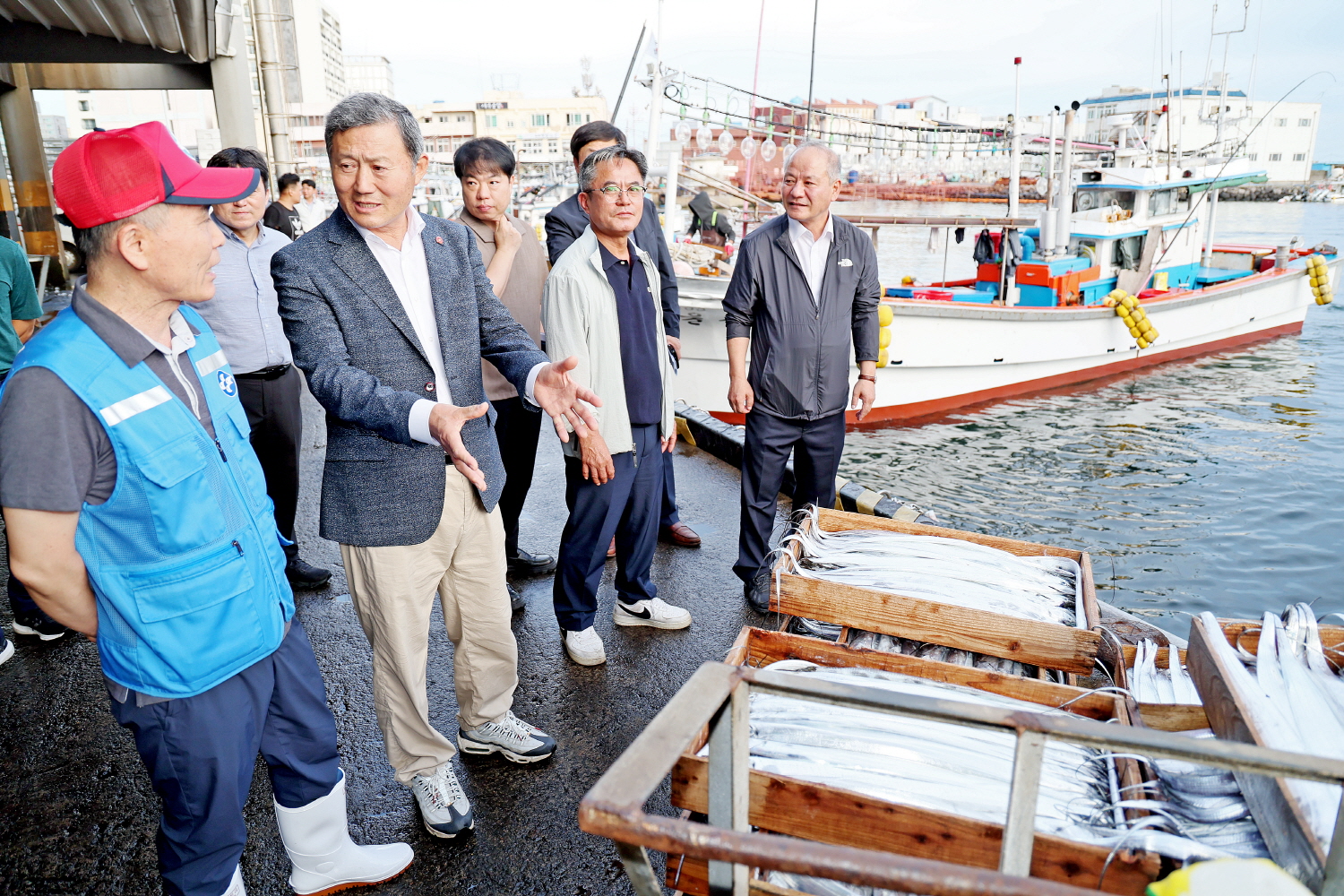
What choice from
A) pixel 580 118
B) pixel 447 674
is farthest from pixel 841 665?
pixel 580 118

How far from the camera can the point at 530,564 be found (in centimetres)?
450

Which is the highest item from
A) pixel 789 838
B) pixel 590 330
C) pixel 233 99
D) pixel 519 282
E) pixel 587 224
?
pixel 233 99

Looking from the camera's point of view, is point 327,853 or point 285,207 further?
point 285,207

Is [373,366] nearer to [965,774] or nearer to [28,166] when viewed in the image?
[965,774]

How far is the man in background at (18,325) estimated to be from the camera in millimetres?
3446

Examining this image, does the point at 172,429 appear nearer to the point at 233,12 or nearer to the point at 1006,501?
the point at 1006,501

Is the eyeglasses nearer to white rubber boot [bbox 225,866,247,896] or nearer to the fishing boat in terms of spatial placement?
white rubber boot [bbox 225,866,247,896]

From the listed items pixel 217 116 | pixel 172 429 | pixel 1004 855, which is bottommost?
pixel 1004 855

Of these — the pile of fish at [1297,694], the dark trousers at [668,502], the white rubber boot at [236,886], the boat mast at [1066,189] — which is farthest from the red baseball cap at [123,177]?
the boat mast at [1066,189]

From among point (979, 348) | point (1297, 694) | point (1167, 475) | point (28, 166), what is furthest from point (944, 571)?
point (28, 166)

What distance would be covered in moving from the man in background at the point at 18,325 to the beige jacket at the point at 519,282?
1.84m

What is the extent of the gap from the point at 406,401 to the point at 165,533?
641 mm

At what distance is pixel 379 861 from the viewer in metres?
2.34

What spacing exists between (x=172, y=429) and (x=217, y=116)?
12.8m
